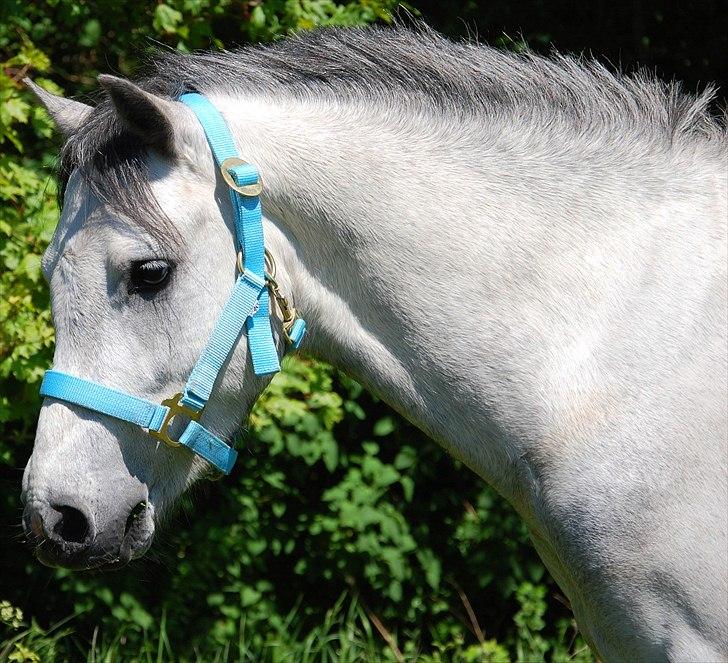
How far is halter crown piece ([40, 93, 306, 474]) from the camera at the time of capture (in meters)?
1.89

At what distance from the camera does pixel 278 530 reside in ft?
13.5

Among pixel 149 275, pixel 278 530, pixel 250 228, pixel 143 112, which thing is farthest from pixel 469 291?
pixel 278 530

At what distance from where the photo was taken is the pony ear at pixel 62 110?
2.18m

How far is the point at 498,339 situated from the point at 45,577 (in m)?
2.82

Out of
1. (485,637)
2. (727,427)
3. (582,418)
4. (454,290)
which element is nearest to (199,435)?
(454,290)

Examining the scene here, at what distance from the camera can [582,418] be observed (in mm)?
1843

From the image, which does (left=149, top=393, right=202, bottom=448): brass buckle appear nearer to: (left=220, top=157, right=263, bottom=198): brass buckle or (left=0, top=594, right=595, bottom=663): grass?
(left=220, top=157, right=263, bottom=198): brass buckle

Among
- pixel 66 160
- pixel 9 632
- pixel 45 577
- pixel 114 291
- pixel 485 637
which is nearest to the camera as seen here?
pixel 114 291

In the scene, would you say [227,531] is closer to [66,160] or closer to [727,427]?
[66,160]

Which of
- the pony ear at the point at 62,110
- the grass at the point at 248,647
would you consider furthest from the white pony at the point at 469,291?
the grass at the point at 248,647

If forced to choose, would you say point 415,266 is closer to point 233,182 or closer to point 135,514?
point 233,182

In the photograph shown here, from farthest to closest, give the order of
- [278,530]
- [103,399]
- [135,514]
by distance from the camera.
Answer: [278,530] → [135,514] → [103,399]

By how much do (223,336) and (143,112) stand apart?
19.6 inches

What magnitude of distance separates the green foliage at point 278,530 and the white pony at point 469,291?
4.58 ft
